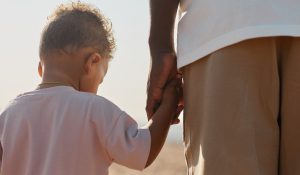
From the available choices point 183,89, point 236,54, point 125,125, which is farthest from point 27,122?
point 236,54

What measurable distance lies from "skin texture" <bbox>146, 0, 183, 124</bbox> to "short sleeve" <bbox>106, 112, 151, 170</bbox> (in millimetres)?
171

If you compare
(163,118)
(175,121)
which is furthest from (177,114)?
(163,118)

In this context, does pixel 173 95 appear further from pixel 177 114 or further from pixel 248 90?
pixel 248 90

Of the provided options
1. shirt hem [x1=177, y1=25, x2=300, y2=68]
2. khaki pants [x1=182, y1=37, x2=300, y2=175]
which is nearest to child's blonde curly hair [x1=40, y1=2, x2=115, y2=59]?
shirt hem [x1=177, y1=25, x2=300, y2=68]

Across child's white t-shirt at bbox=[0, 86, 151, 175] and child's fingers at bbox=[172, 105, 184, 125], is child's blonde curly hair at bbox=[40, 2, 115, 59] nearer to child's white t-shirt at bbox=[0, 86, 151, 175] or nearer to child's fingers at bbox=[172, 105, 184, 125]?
child's white t-shirt at bbox=[0, 86, 151, 175]

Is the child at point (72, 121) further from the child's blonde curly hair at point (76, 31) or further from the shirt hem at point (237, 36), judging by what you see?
the shirt hem at point (237, 36)

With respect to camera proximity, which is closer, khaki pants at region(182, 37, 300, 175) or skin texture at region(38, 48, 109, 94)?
khaki pants at region(182, 37, 300, 175)

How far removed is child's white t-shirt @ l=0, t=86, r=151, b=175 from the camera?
2943 mm

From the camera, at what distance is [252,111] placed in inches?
105

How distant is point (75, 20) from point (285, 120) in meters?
1.00

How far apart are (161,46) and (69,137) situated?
521 millimetres

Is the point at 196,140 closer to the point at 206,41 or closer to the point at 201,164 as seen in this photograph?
the point at 201,164

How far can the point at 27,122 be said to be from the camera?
302cm

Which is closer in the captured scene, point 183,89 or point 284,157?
point 284,157
